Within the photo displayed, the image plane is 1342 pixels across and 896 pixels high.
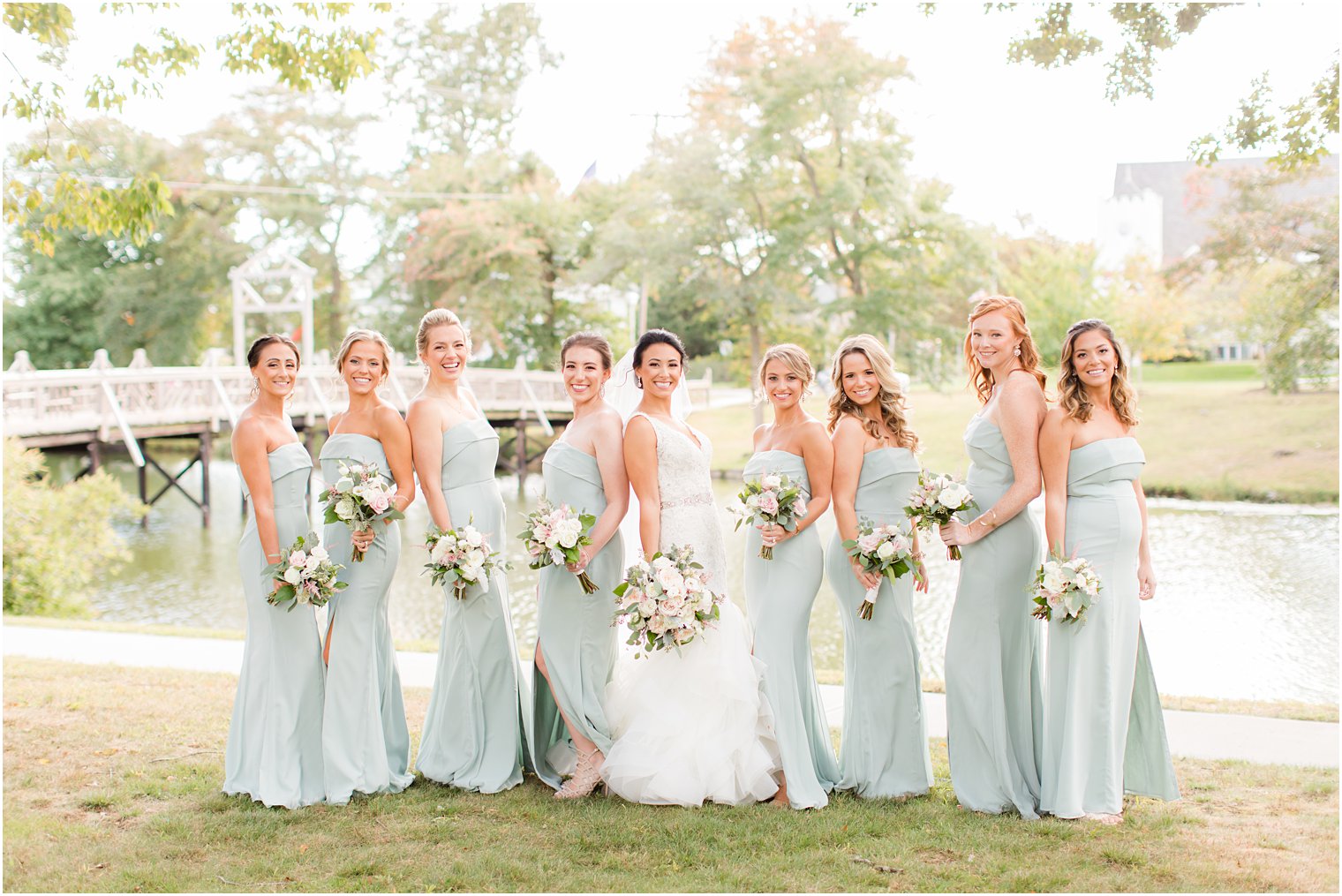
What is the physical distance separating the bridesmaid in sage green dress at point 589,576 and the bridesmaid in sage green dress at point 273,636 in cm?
120

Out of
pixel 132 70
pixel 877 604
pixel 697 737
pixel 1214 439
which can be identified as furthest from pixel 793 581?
pixel 1214 439

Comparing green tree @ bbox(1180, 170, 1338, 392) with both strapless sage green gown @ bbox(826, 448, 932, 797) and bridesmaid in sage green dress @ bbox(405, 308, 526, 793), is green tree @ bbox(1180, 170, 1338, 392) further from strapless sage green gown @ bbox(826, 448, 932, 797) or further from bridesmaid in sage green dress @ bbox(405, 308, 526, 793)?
bridesmaid in sage green dress @ bbox(405, 308, 526, 793)

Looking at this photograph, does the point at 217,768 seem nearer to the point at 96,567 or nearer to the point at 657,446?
the point at 657,446

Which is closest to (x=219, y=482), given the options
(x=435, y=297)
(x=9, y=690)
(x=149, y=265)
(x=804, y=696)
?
(x=435, y=297)

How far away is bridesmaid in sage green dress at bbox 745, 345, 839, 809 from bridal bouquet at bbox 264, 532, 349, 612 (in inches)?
83.5

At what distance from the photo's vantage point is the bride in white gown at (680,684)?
17.3 ft

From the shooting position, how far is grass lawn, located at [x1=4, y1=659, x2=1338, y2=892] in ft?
14.9

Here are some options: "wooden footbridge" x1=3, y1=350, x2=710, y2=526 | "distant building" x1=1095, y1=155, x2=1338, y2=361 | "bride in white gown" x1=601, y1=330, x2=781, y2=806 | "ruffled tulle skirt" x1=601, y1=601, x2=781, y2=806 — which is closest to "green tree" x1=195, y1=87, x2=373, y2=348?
"wooden footbridge" x1=3, y1=350, x2=710, y2=526

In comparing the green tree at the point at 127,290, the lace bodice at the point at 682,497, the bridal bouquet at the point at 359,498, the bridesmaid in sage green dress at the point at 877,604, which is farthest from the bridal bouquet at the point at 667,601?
the green tree at the point at 127,290

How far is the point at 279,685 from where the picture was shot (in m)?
5.55

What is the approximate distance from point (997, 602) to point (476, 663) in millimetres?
2673

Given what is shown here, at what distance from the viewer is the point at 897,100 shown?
103ft

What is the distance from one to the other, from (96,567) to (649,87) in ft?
81.1

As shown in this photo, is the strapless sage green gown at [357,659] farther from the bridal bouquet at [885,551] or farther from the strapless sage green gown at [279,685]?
the bridal bouquet at [885,551]
